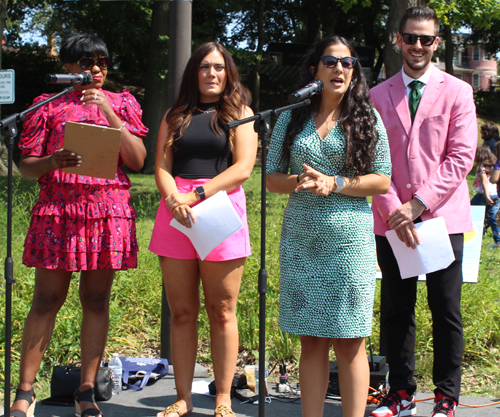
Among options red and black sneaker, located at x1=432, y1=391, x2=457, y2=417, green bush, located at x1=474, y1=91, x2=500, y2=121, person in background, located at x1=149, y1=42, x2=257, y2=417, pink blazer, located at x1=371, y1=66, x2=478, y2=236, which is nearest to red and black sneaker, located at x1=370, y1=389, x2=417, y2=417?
red and black sneaker, located at x1=432, y1=391, x2=457, y2=417

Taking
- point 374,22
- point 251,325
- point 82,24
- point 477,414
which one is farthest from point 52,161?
point 374,22

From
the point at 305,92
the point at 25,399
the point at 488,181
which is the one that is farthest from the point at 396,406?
the point at 488,181

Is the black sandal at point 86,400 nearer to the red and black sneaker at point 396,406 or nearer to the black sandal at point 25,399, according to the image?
the black sandal at point 25,399

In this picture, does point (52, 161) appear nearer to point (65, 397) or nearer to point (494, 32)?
point (65, 397)

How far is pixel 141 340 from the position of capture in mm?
4996

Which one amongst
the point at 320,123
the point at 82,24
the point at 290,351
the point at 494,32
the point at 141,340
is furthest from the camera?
the point at 494,32

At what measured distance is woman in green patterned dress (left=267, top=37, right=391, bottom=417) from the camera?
119 inches

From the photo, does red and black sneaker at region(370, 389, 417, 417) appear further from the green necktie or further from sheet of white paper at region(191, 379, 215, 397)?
the green necktie

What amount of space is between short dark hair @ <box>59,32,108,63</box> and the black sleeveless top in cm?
70

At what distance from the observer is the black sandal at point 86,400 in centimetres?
344

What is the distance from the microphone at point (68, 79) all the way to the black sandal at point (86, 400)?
1870 millimetres

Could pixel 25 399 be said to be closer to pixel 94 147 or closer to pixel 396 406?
pixel 94 147

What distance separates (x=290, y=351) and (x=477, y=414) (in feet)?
4.91

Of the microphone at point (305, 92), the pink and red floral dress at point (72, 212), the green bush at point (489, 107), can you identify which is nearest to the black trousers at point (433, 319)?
the microphone at point (305, 92)
